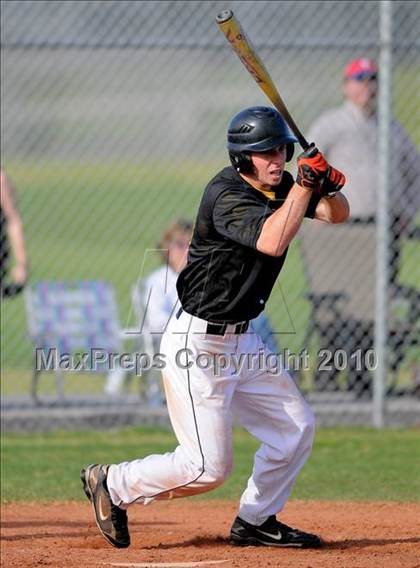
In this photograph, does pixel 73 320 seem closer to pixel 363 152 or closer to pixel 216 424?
pixel 363 152

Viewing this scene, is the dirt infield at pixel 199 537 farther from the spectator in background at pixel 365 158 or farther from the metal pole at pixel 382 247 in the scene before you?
the spectator in background at pixel 365 158

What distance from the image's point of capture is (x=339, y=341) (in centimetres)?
873

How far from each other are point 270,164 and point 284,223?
0.43 m

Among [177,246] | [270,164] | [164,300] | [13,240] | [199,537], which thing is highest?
[270,164]

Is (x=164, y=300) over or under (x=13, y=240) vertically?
under

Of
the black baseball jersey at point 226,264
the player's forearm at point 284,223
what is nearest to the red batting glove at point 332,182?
the player's forearm at point 284,223

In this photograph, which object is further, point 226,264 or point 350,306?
point 350,306

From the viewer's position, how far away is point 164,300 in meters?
8.68

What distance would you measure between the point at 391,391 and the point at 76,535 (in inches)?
147

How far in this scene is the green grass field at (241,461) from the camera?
6.84 meters

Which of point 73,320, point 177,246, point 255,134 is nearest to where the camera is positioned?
point 255,134

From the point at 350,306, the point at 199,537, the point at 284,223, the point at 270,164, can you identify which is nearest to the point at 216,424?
the point at 199,537

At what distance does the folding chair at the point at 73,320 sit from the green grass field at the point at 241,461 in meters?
0.97

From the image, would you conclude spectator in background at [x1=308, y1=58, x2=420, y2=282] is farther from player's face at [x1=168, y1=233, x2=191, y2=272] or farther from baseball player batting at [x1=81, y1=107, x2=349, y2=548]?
baseball player batting at [x1=81, y1=107, x2=349, y2=548]
